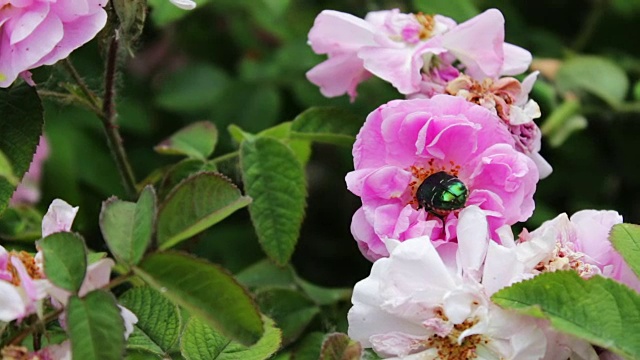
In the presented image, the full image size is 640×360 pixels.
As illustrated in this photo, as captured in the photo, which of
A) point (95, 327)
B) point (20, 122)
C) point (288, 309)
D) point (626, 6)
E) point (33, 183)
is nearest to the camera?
point (95, 327)

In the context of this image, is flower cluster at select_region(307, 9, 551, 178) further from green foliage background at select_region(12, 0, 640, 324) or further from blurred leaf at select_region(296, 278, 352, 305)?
green foliage background at select_region(12, 0, 640, 324)

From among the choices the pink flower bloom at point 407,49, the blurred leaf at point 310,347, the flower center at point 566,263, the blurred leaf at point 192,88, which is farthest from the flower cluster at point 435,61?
the blurred leaf at point 192,88

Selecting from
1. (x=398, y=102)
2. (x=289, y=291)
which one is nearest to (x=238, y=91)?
(x=289, y=291)

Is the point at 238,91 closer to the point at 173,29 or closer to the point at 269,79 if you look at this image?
the point at 269,79

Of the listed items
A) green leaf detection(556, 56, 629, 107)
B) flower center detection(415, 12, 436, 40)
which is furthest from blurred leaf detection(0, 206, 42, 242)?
green leaf detection(556, 56, 629, 107)

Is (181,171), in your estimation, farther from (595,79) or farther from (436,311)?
(595,79)

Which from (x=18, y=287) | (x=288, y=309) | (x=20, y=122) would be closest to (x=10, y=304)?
(x=18, y=287)

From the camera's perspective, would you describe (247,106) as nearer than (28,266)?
No
